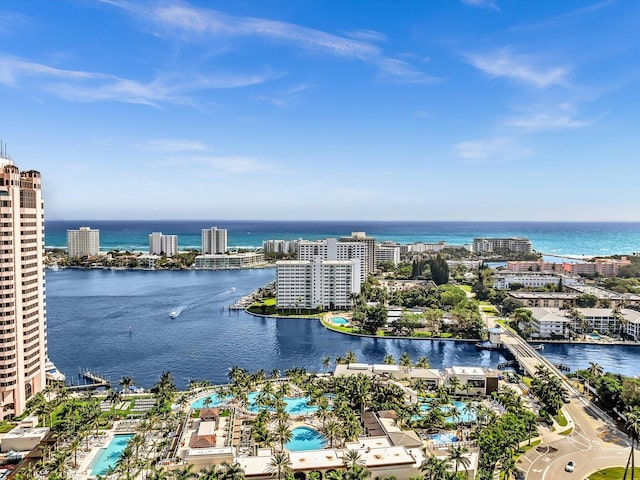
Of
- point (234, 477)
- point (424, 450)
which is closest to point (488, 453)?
point (424, 450)

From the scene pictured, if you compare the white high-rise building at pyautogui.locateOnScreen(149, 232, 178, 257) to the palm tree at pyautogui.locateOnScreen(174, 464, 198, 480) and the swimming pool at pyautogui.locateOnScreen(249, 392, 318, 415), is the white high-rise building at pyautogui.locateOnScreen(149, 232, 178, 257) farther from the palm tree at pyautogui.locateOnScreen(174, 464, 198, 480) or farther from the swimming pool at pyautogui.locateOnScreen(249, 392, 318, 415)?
the palm tree at pyautogui.locateOnScreen(174, 464, 198, 480)

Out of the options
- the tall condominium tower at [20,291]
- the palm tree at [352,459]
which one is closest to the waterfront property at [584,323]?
the palm tree at [352,459]

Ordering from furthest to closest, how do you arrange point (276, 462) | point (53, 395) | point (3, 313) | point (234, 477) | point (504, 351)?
point (504, 351) → point (53, 395) → point (3, 313) → point (276, 462) → point (234, 477)

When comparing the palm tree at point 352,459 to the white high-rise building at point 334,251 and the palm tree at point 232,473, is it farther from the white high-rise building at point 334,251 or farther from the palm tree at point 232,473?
the white high-rise building at point 334,251

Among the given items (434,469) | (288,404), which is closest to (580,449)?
(434,469)

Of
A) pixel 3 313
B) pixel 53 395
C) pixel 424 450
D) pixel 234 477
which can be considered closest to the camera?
pixel 234 477

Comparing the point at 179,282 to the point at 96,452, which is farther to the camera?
the point at 179,282

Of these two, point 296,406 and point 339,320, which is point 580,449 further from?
→ point 339,320

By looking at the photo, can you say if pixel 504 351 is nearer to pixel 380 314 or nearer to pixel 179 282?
pixel 380 314
